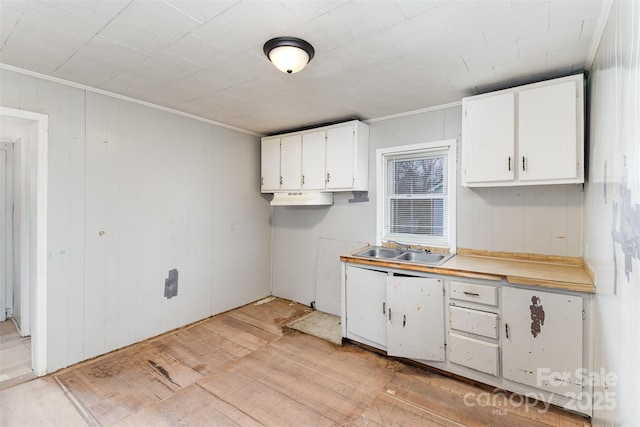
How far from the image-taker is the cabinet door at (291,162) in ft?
11.8

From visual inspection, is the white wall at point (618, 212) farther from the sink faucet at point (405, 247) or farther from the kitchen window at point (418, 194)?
the sink faucet at point (405, 247)

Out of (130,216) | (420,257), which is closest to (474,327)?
(420,257)

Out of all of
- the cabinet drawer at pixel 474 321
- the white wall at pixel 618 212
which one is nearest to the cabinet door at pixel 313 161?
the cabinet drawer at pixel 474 321

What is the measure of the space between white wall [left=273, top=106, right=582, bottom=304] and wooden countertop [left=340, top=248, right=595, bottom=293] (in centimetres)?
8

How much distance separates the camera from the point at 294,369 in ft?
8.08

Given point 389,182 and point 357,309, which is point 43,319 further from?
point 389,182

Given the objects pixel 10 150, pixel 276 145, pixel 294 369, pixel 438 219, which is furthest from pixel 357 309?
pixel 10 150

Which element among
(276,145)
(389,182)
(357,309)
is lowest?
(357,309)

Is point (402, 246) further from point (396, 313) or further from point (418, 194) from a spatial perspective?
point (396, 313)

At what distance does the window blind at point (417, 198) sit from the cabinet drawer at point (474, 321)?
85 centimetres

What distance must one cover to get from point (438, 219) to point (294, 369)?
2018 mm

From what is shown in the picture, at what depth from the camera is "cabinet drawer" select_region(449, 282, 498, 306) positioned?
7.03ft

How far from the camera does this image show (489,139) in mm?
2365

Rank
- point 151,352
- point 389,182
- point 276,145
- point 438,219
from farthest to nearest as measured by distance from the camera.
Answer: point 276,145, point 389,182, point 438,219, point 151,352
